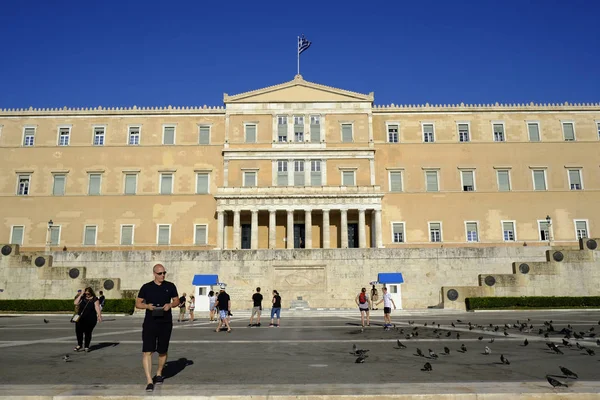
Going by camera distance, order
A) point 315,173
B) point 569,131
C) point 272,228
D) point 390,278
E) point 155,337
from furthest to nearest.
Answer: point 569,131 → point 315,173 → point 272,228 → point 390,278 → point 155,337

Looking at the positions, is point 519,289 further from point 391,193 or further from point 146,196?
point 146,196

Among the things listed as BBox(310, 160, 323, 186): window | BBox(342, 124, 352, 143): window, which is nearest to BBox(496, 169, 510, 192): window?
BBox(342, 124, 352, 143): window

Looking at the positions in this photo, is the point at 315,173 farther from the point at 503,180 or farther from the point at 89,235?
the point at 89,235

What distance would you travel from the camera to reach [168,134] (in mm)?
48031

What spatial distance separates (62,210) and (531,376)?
149ft

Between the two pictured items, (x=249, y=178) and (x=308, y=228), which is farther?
(x=249, y=178)

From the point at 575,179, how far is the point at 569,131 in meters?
4.73

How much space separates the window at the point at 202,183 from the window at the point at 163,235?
4303mm

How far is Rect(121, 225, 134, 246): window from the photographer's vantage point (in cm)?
4534

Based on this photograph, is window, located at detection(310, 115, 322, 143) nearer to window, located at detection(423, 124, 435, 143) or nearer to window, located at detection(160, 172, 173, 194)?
window, located at detection(423, 124, 435, 143)

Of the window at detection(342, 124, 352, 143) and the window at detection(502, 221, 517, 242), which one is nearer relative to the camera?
the window at detection(502, 221, 517, 242)

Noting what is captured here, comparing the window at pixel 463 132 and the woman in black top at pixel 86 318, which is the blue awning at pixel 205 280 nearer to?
the woman in black top at pixel 86 318

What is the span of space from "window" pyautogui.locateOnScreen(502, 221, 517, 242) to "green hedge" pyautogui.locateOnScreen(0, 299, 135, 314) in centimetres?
3218

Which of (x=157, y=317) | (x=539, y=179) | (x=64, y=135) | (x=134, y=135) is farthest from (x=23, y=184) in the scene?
(x=539, y=179)
